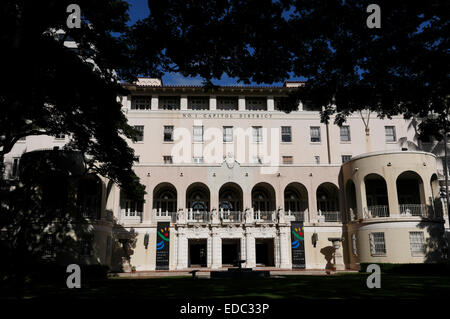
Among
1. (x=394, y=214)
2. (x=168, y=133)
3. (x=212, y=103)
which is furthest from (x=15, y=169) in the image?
(x=394, y=214)

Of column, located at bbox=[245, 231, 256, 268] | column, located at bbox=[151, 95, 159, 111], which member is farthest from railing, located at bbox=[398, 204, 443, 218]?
column, located at bbox=[151, 95, 159, 111]

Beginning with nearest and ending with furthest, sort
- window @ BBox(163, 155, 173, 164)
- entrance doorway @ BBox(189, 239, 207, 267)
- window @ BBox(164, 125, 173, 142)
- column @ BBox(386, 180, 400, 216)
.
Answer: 1. column @ BBox(386, 180, 400, 216)
2. entrance doorway @ BBox(189, 239, 207, 267)
3. window @ BBox(163, 155, 173, 164)
4. window @ BBox(164, 125, 173, 142)

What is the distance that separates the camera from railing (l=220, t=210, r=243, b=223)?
31370 mm

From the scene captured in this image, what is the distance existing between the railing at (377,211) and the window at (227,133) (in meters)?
15.4

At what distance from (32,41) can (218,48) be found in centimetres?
499

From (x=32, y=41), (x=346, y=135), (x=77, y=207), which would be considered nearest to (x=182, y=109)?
(x=77, y=207)

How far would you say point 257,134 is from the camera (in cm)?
3812

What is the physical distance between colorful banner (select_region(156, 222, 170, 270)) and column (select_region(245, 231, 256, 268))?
22.4ft

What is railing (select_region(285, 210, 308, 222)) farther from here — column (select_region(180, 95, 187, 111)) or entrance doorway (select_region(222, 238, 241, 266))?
column (select_region(180, 95, 187, 111))

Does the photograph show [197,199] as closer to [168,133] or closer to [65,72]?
[168,133]

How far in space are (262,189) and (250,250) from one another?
7.44 m

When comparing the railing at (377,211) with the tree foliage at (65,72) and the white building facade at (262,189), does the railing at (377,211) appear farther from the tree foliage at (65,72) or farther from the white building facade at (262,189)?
the tree foliage at (65,72)

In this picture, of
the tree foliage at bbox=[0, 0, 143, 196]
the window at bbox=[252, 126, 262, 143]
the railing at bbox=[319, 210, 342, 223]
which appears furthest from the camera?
the window at bbox=[252, 126, 262, 143]

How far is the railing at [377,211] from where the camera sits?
29.2 meters
